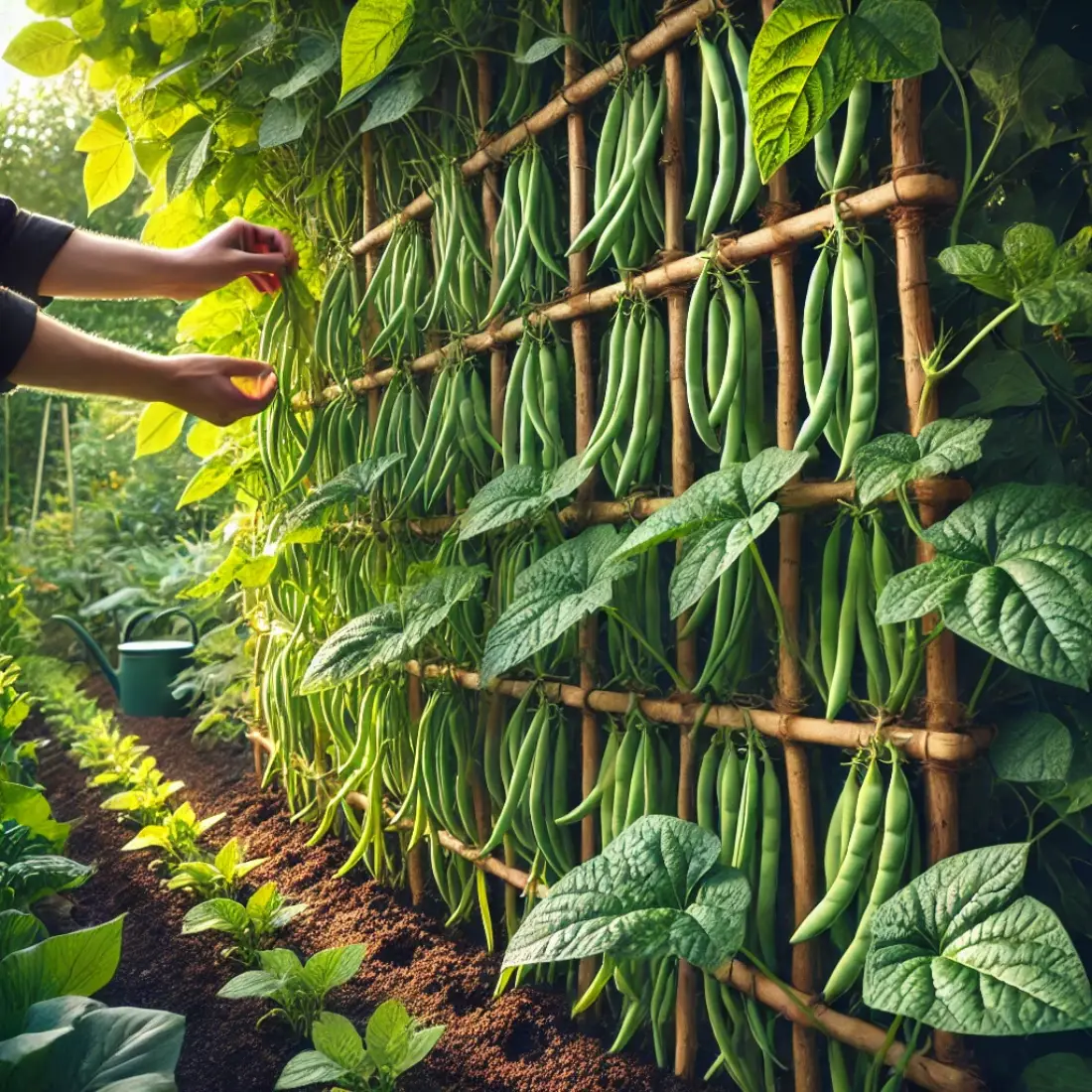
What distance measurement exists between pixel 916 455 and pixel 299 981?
109 centimetres

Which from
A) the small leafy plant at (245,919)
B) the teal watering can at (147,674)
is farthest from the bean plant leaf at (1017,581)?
the teal watering can at (147,674)

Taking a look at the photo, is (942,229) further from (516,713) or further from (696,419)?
(516,713)

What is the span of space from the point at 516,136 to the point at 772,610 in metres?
0.83

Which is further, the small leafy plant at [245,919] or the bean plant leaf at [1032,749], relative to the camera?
the small leafy plant at [245,919]

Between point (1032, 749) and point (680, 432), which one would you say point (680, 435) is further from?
point (1032, 749)

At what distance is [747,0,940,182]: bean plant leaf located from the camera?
35.8 inches

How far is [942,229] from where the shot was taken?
1.07m

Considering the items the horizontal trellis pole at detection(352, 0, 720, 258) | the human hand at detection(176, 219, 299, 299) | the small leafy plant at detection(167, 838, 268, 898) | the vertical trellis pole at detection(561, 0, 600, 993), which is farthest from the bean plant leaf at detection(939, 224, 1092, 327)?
the small leafy plant at detection(167, 838, 268, 898)

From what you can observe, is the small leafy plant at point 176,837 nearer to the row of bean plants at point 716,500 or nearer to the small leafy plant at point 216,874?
the small leafy plant at point 216,874

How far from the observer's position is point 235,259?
181 centimetres

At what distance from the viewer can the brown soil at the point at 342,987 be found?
132cm

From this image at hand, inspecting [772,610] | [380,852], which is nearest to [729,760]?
[772,610]

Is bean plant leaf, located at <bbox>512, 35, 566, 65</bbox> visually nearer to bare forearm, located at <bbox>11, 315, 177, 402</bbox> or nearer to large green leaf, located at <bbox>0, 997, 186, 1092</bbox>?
bare forearm, located at <bbox>11, 315, 177, 402</bbox>

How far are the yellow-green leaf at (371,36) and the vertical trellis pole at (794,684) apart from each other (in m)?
0.54
